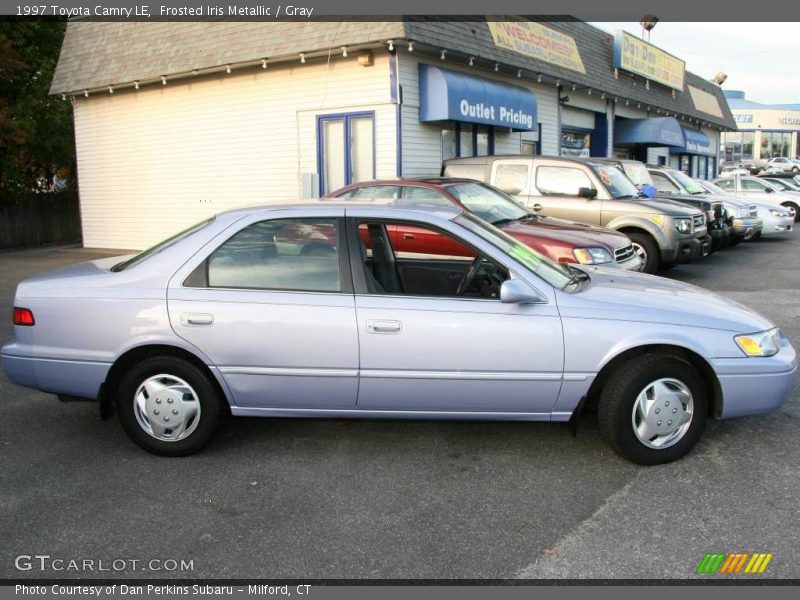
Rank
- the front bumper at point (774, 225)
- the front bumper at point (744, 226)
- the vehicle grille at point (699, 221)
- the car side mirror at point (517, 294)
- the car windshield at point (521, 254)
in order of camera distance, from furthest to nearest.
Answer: the front bumper at point (774, 225), the front bumper at point (744, 226), the vehicle grille at point (699, 221), the car windshield at point (521, 254), the car side mirror at point (517, 294)

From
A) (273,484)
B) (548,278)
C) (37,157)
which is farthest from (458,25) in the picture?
(37,157)

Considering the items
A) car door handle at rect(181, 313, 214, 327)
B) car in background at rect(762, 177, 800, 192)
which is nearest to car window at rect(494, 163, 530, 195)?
car door handle at rect(181, 313, 214, 327)

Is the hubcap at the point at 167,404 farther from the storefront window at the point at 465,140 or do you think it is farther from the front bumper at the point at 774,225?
the front bumper at the point at 774,225

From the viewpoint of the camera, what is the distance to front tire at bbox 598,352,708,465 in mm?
4070

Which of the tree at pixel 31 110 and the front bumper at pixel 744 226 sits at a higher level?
the tree at pixel 31 110

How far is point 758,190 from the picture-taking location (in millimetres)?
21391

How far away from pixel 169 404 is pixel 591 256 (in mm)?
5113

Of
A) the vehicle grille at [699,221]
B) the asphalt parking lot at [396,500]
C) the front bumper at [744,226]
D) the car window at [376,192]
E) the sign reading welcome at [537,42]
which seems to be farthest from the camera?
the front bumper at [744,226]

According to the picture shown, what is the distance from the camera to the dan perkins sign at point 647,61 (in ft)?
68.5

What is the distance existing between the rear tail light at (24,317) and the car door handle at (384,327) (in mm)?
2114

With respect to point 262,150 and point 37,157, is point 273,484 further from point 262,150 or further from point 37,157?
point 37,157

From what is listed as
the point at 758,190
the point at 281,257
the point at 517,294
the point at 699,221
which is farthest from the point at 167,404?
the point at 758,190

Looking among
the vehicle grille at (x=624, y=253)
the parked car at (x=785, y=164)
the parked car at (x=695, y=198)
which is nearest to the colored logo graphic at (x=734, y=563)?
the vehicle grille at (x=624, y=253)

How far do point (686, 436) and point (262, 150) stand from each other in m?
12.3
